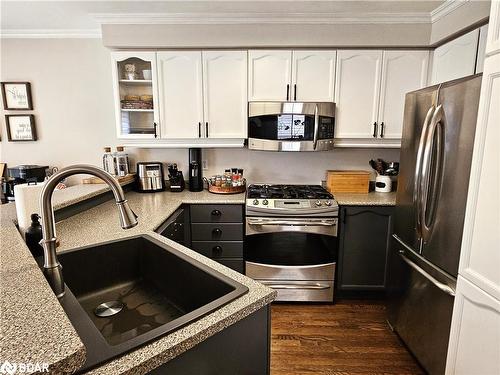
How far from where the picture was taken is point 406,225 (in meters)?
1.84

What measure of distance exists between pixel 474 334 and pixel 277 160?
204 centimetres

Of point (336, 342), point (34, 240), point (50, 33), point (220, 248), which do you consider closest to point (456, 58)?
Result: point (336, 342)

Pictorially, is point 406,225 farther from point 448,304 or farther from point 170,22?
point 170,22

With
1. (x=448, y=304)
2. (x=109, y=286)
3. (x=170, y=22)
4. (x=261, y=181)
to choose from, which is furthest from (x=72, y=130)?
(x=448, y=304)

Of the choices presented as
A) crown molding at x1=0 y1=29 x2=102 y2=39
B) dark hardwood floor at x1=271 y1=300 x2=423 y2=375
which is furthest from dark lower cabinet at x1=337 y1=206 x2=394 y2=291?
crown molding at x1=0 y1=29 x2=102 y2=39

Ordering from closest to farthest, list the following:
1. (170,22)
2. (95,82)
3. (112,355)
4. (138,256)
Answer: (112,355)
(138,256)
(170,22)
(95,82)

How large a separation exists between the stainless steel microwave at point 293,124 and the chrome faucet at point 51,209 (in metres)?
1.81

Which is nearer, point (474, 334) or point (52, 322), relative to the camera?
point (52, 322)

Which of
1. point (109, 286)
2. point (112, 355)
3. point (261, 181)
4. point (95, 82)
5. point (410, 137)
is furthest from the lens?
point (261, 181)

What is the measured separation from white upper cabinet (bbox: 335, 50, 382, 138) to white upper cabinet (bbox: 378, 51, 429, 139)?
6 cm

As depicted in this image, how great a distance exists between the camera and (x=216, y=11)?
2.25m

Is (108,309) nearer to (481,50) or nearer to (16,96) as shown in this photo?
(481,50)

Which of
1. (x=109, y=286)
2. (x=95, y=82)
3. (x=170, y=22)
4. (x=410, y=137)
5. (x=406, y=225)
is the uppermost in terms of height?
(x=170, y=22)

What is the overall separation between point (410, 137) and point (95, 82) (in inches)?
109
